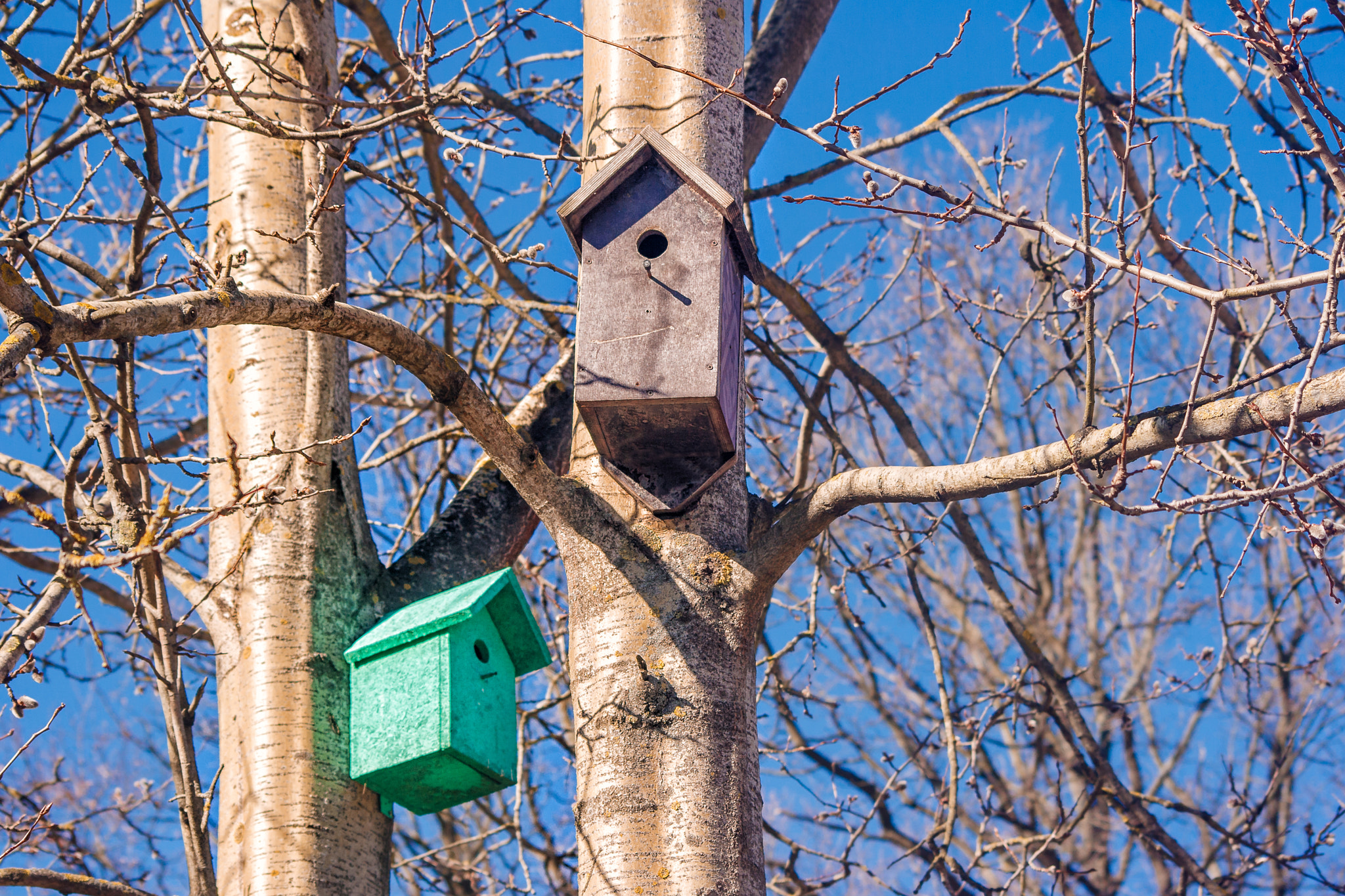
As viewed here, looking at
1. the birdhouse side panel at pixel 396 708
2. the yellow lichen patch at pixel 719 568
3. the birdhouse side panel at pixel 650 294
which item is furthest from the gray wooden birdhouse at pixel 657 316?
the birdhouse side panel at pixel 396 708

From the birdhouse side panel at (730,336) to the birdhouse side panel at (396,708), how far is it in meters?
0.83

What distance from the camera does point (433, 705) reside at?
9.21ft

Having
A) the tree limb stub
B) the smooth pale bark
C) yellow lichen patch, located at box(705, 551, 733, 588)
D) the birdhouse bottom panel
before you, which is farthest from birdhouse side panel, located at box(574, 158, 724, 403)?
the smooth pale bark

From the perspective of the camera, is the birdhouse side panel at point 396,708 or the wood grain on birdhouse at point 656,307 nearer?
the wood grain on birdhouse at point 656,307

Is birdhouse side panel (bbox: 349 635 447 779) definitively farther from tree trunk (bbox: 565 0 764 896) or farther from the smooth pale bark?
the smooth pale bark

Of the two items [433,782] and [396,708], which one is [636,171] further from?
[433,782]

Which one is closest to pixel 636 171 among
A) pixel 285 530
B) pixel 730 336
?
pixel 730 336

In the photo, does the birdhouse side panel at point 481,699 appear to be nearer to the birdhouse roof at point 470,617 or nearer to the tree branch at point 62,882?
the birdhouse roof at point 470,617

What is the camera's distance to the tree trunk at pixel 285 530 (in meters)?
2.71

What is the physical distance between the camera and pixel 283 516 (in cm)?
297

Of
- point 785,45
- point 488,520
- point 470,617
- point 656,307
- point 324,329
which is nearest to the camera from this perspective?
point 324,329

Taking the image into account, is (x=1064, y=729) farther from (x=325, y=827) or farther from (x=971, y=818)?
(x=971, y=818)

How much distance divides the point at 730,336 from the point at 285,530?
1.12m

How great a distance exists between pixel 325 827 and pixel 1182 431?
187cm
